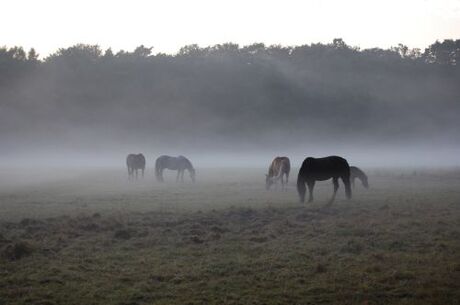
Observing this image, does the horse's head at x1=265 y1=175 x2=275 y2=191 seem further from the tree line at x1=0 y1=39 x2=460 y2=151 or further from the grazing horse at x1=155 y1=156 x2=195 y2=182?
the tree line at x1=0 y1=39 x2=460 y2=151

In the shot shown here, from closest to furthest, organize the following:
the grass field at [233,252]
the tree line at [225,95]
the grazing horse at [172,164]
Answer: the grass field at [233,252]
the grazing horse at [172,164]
the tree line at [225,95]

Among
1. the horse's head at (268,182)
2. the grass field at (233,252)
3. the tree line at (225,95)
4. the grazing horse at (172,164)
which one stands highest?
the tree line at (225,95)

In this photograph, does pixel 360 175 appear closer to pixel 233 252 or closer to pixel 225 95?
pixel 233 252

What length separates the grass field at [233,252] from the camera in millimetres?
8797

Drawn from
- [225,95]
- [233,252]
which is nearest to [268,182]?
[233,252]

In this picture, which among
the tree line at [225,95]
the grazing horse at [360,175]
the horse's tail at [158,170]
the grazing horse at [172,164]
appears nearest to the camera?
the grazing horse at [360,175]

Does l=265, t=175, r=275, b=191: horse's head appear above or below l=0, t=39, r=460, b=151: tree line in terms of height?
below

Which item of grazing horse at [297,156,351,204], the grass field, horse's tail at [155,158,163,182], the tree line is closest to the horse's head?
the grass field

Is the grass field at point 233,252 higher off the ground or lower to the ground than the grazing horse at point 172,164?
lower

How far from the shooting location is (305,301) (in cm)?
837

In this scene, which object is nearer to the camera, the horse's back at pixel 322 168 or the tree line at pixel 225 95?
the horse's back at pixel 322 168

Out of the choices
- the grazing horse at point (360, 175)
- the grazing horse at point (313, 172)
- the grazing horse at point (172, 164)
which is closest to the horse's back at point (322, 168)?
the grazing horse at point (313, 172)

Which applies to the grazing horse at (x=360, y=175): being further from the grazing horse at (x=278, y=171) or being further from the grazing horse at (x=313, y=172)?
the grazing horse at (x=313, y=172)

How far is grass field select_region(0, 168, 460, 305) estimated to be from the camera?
8797 mm
